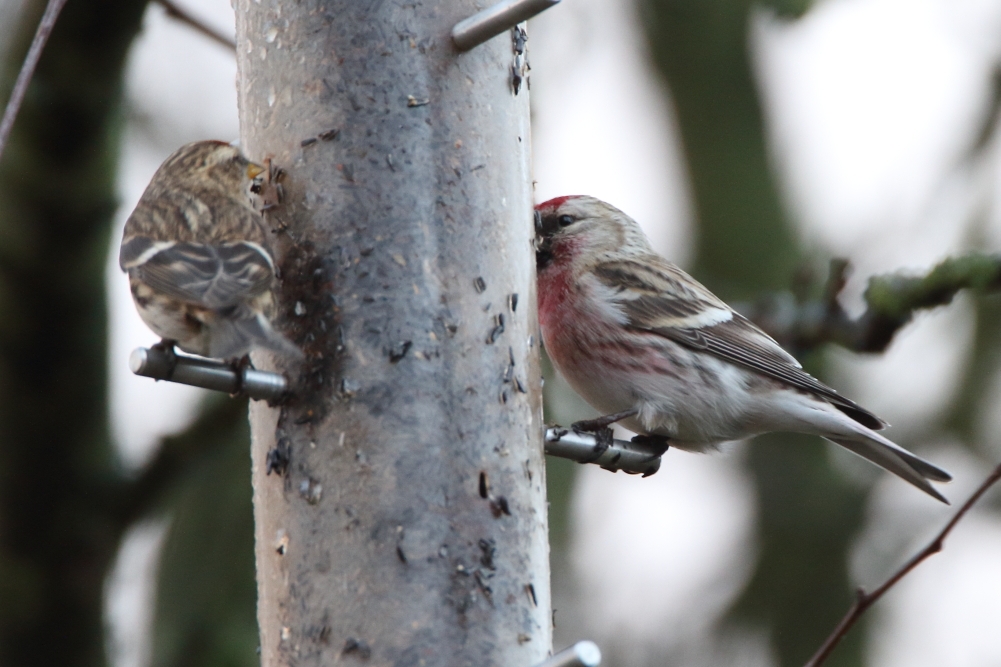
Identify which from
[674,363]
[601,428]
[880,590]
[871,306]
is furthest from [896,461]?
[880,590]

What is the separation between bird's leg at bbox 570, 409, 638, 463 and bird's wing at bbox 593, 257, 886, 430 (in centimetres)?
40

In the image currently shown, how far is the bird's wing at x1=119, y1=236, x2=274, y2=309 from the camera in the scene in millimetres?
2309

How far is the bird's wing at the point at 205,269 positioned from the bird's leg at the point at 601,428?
82 cm

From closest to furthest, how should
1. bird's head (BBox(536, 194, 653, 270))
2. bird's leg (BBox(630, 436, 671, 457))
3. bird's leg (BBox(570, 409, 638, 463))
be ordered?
bird's leg (BBox(570, 409, 638, 463)) → bird's leg (BBox(630, 436, 671, 457)) → bird's head (BBox(536, 194, 653, 270))

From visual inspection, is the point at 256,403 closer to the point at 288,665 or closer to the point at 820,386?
the point at 288,665

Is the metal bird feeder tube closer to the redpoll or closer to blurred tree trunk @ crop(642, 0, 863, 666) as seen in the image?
the redpoll

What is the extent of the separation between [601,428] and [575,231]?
3.67 feet

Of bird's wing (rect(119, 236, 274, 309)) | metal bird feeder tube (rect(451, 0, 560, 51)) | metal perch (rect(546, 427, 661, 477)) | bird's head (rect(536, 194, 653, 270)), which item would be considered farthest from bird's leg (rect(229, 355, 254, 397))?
bird's head (rect(536, 194, 653, 270))

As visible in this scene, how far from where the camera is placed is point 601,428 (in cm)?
314

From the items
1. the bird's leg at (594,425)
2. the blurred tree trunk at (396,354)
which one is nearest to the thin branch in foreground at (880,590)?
the blurred tree trunk at (396,354)

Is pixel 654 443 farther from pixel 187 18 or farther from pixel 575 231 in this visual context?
pixel 187 18

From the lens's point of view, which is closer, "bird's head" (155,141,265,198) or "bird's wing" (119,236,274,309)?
"bird's wing" (119,236,274,309)

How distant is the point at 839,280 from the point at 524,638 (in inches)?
74.4

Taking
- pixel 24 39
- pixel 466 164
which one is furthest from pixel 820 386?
pixel 24 39
